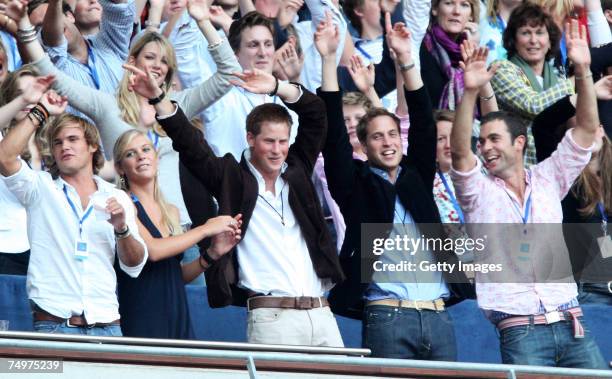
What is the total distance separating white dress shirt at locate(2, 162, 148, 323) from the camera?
24.5 ft

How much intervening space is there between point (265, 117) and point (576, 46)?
6.40 ft

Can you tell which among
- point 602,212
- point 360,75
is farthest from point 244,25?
point 602,212

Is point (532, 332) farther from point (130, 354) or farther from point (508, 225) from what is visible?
point (130, 354)

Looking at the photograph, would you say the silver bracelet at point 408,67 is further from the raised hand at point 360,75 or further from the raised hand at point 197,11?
the raised hand at point 197,11

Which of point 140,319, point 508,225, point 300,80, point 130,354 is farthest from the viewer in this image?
point 300,80

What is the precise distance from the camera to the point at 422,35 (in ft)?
37.2

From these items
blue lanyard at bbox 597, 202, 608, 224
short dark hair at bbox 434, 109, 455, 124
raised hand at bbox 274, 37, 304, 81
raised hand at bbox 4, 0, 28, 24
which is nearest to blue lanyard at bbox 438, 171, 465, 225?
short dark hair at bbox 434, 109, 455, 124

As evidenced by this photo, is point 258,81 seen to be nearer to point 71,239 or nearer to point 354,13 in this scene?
point 71,239

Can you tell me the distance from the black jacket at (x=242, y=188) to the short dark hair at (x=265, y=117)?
0.08 metres

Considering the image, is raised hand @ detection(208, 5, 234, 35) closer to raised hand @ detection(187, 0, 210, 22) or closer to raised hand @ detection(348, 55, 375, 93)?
raised hand @ detection(187, 0, 210, 22)

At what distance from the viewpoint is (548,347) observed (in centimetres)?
813

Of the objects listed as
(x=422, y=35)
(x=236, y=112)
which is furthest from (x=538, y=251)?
(x=422, y=35)

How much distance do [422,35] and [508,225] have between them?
3.28m

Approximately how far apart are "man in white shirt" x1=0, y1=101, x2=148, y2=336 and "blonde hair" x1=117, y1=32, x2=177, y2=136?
1.38m
